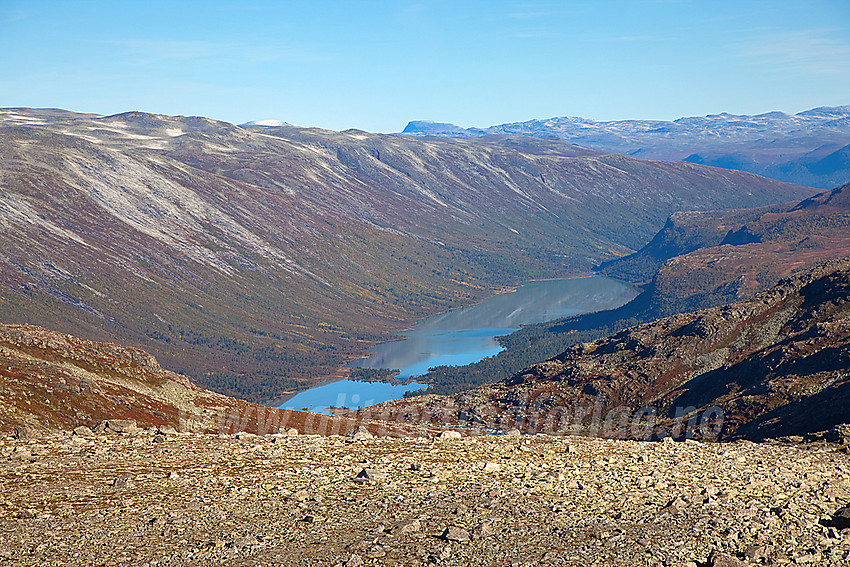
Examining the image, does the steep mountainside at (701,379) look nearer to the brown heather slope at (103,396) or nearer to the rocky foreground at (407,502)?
the brown heather slope at (103,396)

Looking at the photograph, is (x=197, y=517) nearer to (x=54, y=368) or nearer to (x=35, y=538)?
(x=35, y=538)

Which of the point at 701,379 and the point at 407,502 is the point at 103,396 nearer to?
the point at 407,502

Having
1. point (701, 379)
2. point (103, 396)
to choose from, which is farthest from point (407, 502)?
point (701, 379)

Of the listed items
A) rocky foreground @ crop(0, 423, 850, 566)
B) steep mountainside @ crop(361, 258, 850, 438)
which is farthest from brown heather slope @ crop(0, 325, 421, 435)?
steep mountainside @ crop(361, 258, 850, 438)

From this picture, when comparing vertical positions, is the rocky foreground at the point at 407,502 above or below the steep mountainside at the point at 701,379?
above

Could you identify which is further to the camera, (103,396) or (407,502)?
(103,396)

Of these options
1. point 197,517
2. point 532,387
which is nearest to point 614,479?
point 197,517

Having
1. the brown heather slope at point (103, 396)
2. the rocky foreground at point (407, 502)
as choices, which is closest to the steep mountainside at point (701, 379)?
the brown heather slope at point (103, 396)
